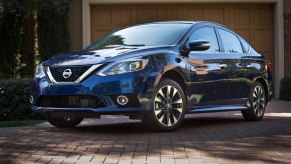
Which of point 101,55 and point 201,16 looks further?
point 201,16

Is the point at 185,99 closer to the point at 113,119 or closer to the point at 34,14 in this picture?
the point at 113,119

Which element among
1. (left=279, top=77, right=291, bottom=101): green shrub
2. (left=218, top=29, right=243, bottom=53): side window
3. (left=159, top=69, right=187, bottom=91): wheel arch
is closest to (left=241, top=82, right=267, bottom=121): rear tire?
(left=218, top=29, right=243, bottom=53): side window

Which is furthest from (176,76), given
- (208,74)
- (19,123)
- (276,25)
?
(276,25)

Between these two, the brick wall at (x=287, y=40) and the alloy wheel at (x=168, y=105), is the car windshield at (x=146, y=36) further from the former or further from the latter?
the brick wall at (x=287, y=40)

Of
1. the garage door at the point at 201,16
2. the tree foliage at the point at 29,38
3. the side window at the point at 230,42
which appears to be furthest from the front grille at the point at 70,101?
the garage door at the point at 201,16

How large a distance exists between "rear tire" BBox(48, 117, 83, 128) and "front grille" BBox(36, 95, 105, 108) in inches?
26.0

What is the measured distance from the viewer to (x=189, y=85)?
8.91m

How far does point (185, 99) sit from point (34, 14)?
358 inches

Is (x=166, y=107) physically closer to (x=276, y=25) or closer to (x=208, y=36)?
(x=208, y=36)

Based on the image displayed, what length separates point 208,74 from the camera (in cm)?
933

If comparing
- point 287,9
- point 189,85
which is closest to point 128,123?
point 189,85

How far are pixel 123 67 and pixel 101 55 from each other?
1.38 ft

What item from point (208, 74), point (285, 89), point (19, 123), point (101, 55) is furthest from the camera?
point (285, 89)

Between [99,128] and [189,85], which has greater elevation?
[189,85]
